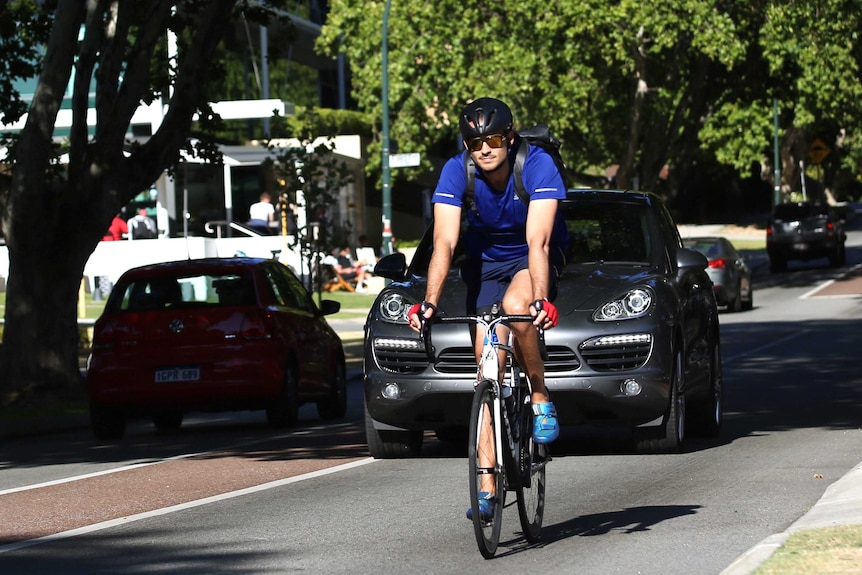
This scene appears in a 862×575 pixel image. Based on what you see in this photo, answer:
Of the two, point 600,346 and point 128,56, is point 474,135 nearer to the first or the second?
point 600,346

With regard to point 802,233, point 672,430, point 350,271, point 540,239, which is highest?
point 540,239

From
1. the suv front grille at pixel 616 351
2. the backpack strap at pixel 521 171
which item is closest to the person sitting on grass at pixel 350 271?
the suv front grille at pixel 616 351

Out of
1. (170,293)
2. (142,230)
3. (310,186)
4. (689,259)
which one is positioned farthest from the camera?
(142,230)

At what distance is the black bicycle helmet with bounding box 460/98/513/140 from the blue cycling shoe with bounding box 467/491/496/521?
5.03ft

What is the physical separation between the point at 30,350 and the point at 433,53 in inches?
1040

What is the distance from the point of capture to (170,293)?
50.4 feet

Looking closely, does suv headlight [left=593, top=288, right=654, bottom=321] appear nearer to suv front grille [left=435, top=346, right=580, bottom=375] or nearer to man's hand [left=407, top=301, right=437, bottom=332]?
suv front grille [left=435, top=346, right=580, bottom=375]

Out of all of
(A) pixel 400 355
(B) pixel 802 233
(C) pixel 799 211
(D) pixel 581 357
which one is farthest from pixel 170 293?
(C) pixel 799 211

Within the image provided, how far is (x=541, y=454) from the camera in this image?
771 centimetres

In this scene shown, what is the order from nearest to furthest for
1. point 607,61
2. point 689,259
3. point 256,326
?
1. point 689,259
2. point 256,326
3. point 607,61

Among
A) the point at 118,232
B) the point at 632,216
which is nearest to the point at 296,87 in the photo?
the point at 118,232

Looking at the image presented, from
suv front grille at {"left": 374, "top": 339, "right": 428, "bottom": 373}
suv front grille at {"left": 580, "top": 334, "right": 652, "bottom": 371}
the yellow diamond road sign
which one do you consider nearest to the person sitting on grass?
the yellow diamond road sign

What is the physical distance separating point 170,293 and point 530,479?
27.4 feet

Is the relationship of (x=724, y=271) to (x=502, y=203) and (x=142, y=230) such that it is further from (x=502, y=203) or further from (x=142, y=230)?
(x=502, y=203)
